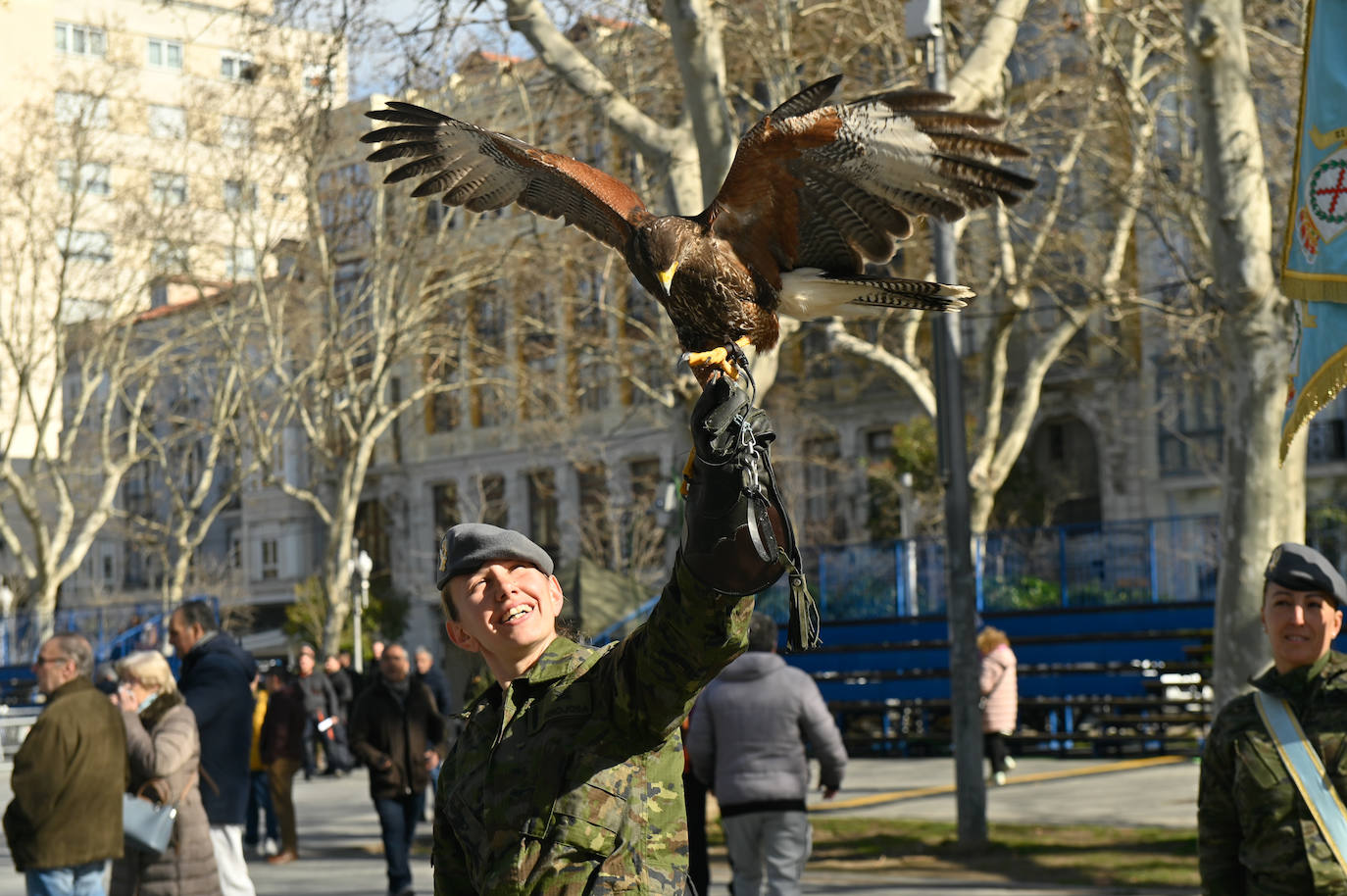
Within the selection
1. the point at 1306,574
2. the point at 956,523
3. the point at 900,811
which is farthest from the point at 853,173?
the point at 900,811

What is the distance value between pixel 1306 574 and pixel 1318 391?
0.78 m

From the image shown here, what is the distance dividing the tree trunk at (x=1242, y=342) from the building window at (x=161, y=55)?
60.2 meters

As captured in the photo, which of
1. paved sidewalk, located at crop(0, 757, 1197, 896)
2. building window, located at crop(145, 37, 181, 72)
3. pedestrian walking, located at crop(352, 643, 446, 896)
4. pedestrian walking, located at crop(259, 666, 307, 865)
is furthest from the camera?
building window, located at crop(145, 37, 181, 72)

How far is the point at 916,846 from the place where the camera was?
1301cm

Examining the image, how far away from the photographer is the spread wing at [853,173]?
426 centimetres

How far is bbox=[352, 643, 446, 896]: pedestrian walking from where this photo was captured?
11.2 m

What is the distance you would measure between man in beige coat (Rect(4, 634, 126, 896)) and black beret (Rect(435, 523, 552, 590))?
4.34 meters

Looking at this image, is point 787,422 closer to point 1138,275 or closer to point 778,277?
point 1138,275

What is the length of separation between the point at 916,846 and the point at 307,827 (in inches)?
265

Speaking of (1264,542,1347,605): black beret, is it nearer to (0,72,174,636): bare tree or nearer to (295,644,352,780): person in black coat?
(295,644,352,780): person in black coat

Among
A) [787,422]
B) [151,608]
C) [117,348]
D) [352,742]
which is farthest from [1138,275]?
→ [151,608]

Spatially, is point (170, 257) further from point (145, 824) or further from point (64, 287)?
point (145, 824)

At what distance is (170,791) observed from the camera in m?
7.54

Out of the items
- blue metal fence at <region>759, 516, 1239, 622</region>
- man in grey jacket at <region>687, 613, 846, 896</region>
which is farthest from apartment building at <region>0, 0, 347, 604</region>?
man in grey jacket at <region>687, 613, 846, 896</region>
